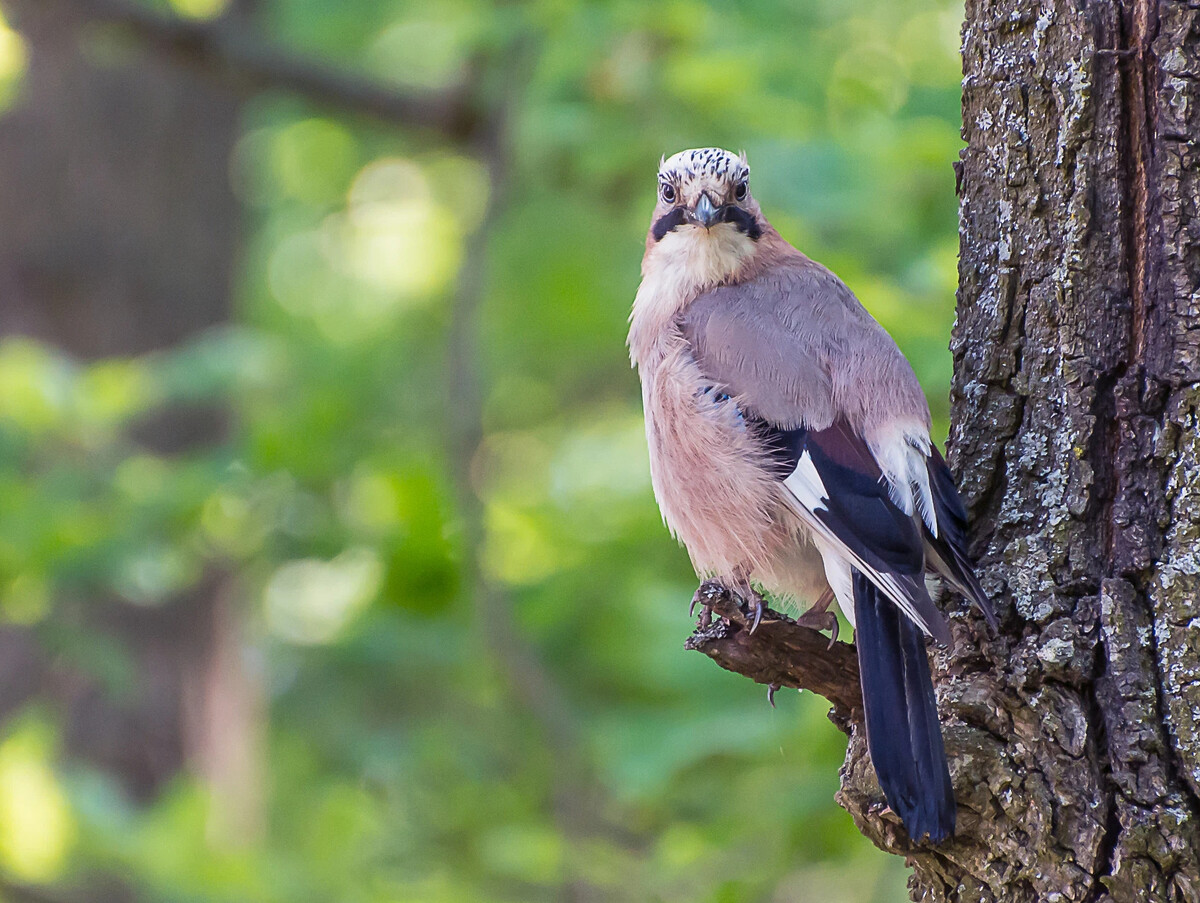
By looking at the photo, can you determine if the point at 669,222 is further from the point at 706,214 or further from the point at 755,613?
the point at 755,613

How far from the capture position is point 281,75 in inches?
248

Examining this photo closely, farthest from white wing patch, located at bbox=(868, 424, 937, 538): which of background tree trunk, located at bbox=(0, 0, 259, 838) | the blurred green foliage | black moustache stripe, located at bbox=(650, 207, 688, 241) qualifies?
background tree trunk, located at bbox=(0, 0, 259, 838)

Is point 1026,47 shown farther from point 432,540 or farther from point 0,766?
point 0,766

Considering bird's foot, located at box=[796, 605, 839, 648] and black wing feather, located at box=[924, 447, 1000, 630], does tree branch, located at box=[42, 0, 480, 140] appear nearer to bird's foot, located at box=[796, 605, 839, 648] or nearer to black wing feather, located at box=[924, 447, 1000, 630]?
bird's foot, located at box=[796, 605, 839, 648]

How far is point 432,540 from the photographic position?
561 centimetres

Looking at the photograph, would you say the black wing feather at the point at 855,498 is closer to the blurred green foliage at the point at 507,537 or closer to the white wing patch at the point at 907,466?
the white wing patch at the point at 907,466

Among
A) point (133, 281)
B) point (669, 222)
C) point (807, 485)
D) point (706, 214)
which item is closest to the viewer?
point (807, 485)

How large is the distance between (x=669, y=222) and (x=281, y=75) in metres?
3.50

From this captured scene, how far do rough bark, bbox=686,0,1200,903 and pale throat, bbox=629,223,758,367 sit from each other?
950 mm

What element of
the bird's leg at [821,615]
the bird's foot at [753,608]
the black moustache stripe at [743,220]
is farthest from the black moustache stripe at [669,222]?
the bird's foot at [753,608]

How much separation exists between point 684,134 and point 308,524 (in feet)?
7.41

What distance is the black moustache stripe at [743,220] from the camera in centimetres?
341

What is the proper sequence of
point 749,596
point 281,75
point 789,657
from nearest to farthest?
point 789,657, point 749,596, point 281,75

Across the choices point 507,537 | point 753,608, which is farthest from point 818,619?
point 507,537
